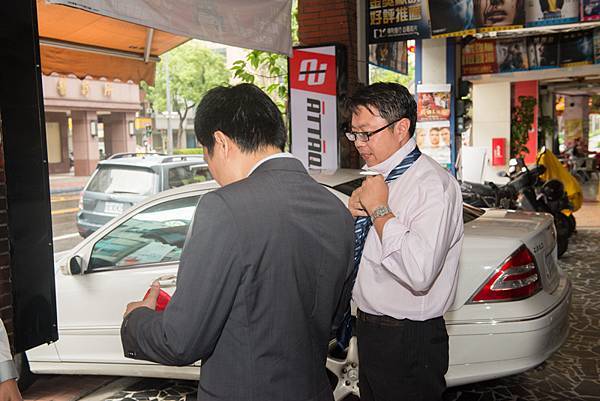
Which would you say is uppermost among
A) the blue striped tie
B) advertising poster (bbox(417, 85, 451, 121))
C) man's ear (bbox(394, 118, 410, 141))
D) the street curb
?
advertising poster (bbox(417, 85, 451, 121))

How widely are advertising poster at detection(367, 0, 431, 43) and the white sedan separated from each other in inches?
138

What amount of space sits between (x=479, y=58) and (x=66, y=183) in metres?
19.6

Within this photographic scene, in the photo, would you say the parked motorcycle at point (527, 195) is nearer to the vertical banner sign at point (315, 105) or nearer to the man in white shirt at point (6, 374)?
the vertical banner sign at point (315, 105)

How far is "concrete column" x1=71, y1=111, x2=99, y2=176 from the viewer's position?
95.1ft

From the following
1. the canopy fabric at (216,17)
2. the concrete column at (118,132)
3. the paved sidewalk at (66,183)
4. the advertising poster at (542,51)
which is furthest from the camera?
the concrete column at (118,132)

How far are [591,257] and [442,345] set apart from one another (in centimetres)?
700

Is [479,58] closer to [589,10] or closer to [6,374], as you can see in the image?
[589,10]

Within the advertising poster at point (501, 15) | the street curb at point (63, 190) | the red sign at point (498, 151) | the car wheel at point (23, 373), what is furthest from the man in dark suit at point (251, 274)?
the street curb at point (63, 190)

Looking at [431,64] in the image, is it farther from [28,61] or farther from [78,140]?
[78,140]

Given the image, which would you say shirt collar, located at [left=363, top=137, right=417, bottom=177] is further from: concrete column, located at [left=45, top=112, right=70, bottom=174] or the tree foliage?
the tree foliage

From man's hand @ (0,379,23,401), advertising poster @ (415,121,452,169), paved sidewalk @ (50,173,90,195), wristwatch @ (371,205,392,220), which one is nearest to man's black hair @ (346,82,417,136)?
wristwatch @ (371,205,392,220)

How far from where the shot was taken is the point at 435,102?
10.5 metres

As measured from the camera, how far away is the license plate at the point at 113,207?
31.5 feet

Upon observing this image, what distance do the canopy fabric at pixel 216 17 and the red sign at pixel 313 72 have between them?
1173mm
